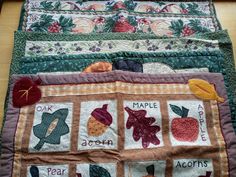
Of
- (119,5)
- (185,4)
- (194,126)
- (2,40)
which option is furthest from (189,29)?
(2,40)

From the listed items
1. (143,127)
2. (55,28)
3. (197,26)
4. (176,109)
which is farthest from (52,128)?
(197,26)

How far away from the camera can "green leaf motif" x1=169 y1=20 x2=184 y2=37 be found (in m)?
1.40

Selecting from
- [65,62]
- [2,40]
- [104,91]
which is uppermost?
[2,40]

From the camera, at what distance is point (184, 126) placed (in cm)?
Result: 107

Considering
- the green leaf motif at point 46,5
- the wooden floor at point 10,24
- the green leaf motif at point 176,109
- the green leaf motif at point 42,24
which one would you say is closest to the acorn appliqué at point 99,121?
the green leaf motif at point 176,109

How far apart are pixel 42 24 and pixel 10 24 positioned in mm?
150

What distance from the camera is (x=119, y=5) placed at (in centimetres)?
146

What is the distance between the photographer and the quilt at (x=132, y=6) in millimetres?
1473

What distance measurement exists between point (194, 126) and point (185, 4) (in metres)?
0.67

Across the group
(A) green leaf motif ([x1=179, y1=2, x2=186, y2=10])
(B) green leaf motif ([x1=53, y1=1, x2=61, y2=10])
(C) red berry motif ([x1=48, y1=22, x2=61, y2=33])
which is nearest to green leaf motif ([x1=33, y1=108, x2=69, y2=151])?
(C) red berry motif ([x1=48, y1=22, x2=61, y2=33])

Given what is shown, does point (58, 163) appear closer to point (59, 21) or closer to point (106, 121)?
point (106, 121)

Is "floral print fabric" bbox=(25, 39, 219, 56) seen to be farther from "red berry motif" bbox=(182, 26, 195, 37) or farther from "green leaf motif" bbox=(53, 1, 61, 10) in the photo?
"green leaf motif" bbox=(53, 1, 61, 10)

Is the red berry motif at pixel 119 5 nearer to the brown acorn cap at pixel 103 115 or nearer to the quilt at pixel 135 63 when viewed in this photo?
the quilt at pixel 135 63

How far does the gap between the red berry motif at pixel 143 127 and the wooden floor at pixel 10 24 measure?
19.7 inches
